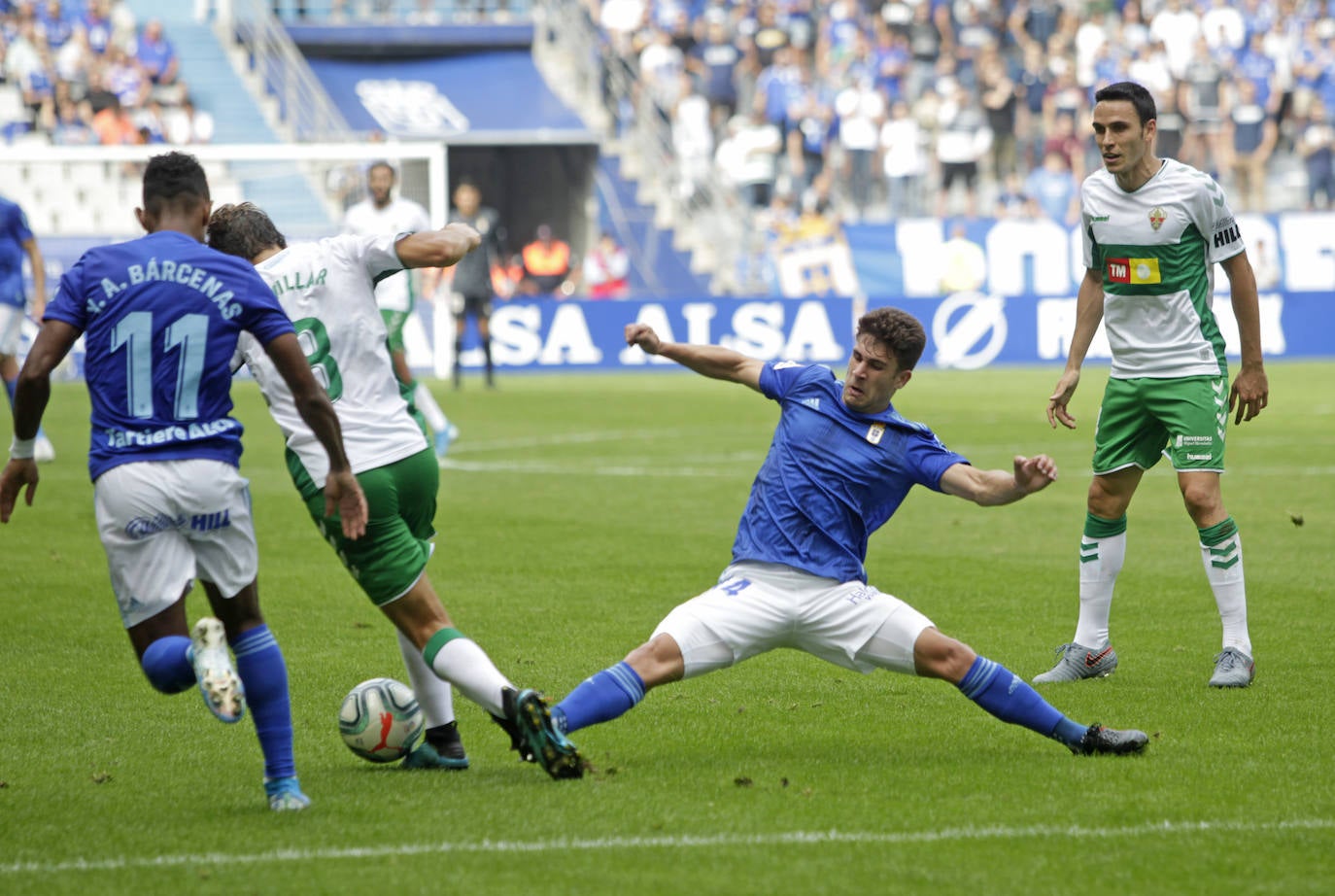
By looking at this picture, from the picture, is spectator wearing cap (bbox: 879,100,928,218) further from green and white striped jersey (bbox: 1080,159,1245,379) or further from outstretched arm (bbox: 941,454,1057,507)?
outstretched arm (bbox: 941,454,1057,507)

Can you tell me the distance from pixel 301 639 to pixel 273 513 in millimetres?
4641

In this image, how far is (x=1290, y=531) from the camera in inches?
433

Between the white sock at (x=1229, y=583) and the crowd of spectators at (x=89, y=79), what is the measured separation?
22711 millimetres

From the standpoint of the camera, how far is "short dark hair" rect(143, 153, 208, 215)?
16.4ft

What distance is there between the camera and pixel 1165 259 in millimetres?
7094

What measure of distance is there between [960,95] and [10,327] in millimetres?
21032

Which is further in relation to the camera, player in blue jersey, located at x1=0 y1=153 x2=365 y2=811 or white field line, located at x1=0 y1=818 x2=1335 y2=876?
player in blue jersey, located at x1=0 y1=153 x2=365 y2=811

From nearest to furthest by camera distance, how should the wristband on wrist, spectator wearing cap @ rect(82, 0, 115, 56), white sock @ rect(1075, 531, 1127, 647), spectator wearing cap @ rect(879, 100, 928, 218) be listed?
the wristband on wrist, white sock @ rect(1075, 531, 1127, 647), spectator wearing cap @ rect(82, 0, 115, 56), spectator wearing cap @ rect(879, 100, 928, 218)

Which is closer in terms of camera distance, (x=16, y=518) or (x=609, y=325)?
(x=16, y=518)

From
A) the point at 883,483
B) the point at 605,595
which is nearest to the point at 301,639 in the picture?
the point at 605,595

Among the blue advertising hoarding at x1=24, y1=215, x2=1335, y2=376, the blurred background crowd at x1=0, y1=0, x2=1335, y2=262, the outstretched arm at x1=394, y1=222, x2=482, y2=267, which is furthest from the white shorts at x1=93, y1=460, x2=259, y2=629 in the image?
the blurred background crowd at x1=0, y1=0, x2=1335, y2=262

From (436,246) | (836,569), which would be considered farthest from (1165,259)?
(436,246)

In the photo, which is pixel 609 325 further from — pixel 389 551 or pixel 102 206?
pixel 389 551

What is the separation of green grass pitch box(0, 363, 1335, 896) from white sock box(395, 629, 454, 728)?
0.21 metres
